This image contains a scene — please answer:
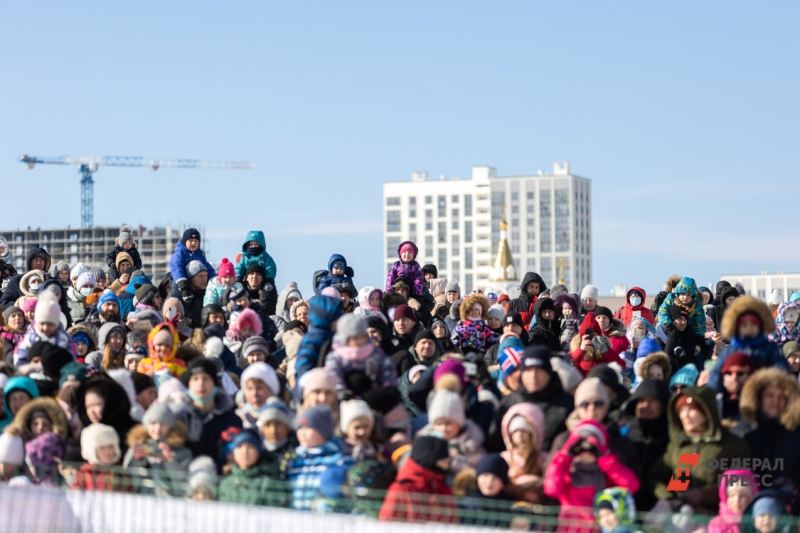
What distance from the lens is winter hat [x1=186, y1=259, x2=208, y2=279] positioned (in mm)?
14484

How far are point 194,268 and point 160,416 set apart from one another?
623 centimetres

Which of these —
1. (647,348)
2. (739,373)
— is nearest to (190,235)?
(647,348)

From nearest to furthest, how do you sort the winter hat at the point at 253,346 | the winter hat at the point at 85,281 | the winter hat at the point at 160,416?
1. the winter hat at the point at 160,416
2. the winter hat at the point at 253,346
3. the winter hat at the point at 85,281

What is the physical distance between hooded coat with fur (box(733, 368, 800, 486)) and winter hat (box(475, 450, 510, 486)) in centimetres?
158

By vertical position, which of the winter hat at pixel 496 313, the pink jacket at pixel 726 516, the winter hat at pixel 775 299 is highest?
the winter hat at pixel 775 299

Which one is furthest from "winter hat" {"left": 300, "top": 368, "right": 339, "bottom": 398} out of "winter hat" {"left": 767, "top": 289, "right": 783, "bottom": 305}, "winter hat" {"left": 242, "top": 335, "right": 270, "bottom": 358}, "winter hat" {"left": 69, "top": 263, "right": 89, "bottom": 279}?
"winter hat" {"left": 767, "top": 289, "right": 783, "bottom": 305}

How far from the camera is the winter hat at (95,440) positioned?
8.34 m

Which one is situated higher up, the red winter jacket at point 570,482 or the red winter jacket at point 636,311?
the red winter jacket at point 636,311

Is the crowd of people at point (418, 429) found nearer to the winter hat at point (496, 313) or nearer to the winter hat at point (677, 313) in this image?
the winter hat at point (496, 313)

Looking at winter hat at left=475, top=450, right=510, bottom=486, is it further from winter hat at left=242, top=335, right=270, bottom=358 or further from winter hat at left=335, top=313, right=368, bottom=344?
winter hat at left=242, top=335, right=270, bottom=358

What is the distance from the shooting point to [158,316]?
40.9 ft

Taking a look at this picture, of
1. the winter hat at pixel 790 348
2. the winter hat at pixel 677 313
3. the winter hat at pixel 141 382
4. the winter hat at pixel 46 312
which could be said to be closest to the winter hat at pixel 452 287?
the winter hat at pixel 677 313

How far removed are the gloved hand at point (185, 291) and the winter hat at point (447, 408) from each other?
664 cm

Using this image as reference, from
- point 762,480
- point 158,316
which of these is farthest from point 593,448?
point 158,316
